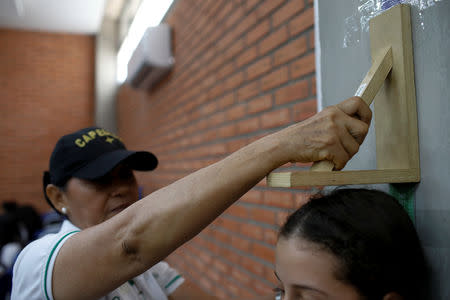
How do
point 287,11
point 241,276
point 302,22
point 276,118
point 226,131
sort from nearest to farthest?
point 302,22, point 287,11, point 276,118, point 241,276, point 226,131

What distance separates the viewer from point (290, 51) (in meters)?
1.61

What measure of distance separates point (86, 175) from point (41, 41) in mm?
6105

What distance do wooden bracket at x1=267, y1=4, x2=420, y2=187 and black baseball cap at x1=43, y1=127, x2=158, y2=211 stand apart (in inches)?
32.6

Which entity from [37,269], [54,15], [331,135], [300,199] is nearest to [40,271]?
[37,269]

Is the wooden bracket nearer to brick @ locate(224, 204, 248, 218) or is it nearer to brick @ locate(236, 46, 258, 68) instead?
brick @ locate(236, 46, 258, 68)

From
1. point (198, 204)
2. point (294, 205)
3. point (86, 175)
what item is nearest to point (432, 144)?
point (198, 204)

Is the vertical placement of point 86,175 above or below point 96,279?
above

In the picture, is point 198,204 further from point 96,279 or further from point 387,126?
point 387,126

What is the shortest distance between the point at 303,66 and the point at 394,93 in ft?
2.24

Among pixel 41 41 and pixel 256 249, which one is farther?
pixel 41 41

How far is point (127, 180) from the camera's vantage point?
4.61 feet

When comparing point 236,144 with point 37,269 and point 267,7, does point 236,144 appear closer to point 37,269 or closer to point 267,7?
point 267,7

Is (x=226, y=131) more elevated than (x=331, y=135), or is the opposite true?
(x=226, y=131)

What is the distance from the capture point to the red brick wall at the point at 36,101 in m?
6.16
